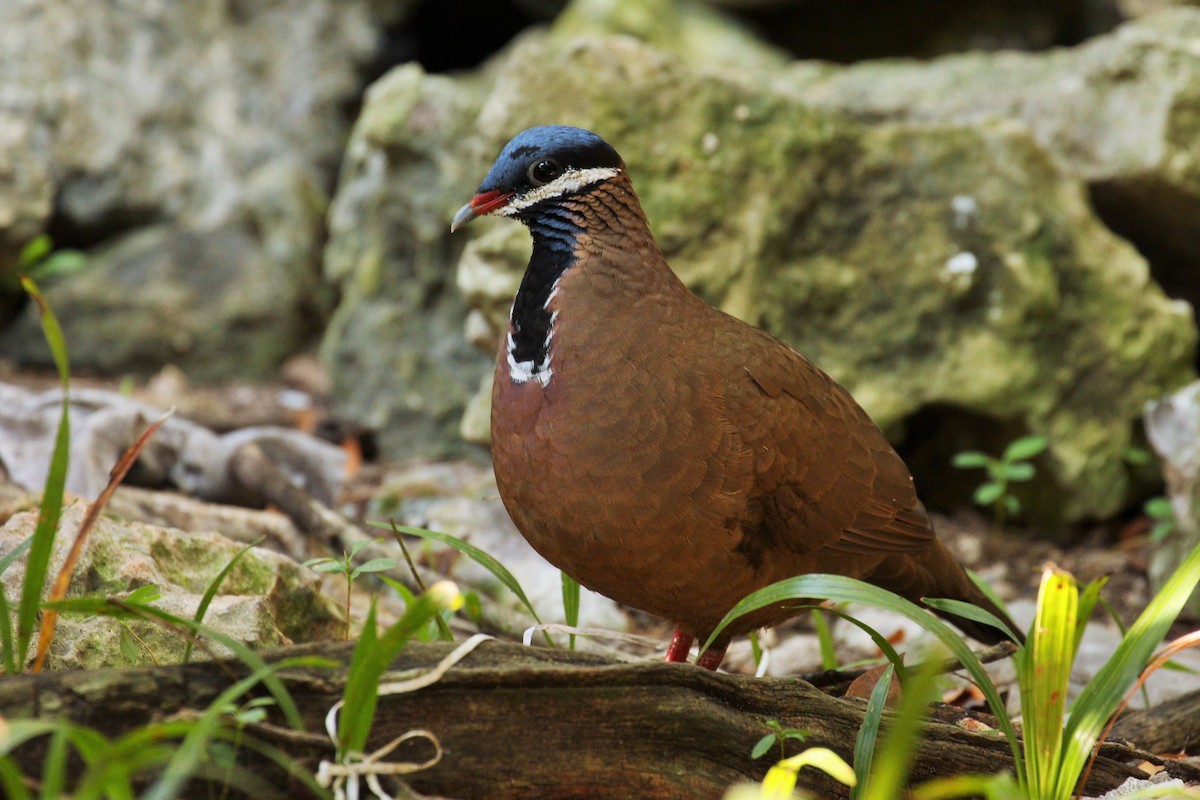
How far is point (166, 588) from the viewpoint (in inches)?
115

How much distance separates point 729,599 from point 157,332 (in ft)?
17.1

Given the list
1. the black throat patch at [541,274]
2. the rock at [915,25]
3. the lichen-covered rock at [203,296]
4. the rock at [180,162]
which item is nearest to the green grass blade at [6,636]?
the black throat patch at [541,274]

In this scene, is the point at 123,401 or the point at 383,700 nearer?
the point at 383,700

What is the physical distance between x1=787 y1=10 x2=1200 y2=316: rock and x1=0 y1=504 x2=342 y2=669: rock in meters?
3.58

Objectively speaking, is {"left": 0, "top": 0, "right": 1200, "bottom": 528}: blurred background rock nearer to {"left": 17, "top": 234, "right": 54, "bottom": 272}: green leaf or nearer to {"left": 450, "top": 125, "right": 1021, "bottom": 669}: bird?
{"left": 17, "top": 234, "right": 54, "bottom": 272}: green leaf

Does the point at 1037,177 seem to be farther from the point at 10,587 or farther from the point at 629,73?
the point at 10,587

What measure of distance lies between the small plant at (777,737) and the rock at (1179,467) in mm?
2878

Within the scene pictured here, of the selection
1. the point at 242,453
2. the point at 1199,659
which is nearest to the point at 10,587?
the point at 242,453

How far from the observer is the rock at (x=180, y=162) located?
6.99 metres

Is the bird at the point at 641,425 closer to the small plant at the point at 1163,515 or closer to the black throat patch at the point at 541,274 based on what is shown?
the black throat patch at the point at 541,274

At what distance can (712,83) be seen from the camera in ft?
17.6

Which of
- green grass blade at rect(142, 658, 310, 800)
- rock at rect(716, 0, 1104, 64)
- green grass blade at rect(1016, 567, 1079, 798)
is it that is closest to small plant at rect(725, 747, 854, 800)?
green grass blade at rect(1016, 567, 1079, 798)

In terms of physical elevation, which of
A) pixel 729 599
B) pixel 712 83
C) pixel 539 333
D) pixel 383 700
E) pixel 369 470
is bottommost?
pixel 369 470

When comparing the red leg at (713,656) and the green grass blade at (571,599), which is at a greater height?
the green grass blade at (571,599)
